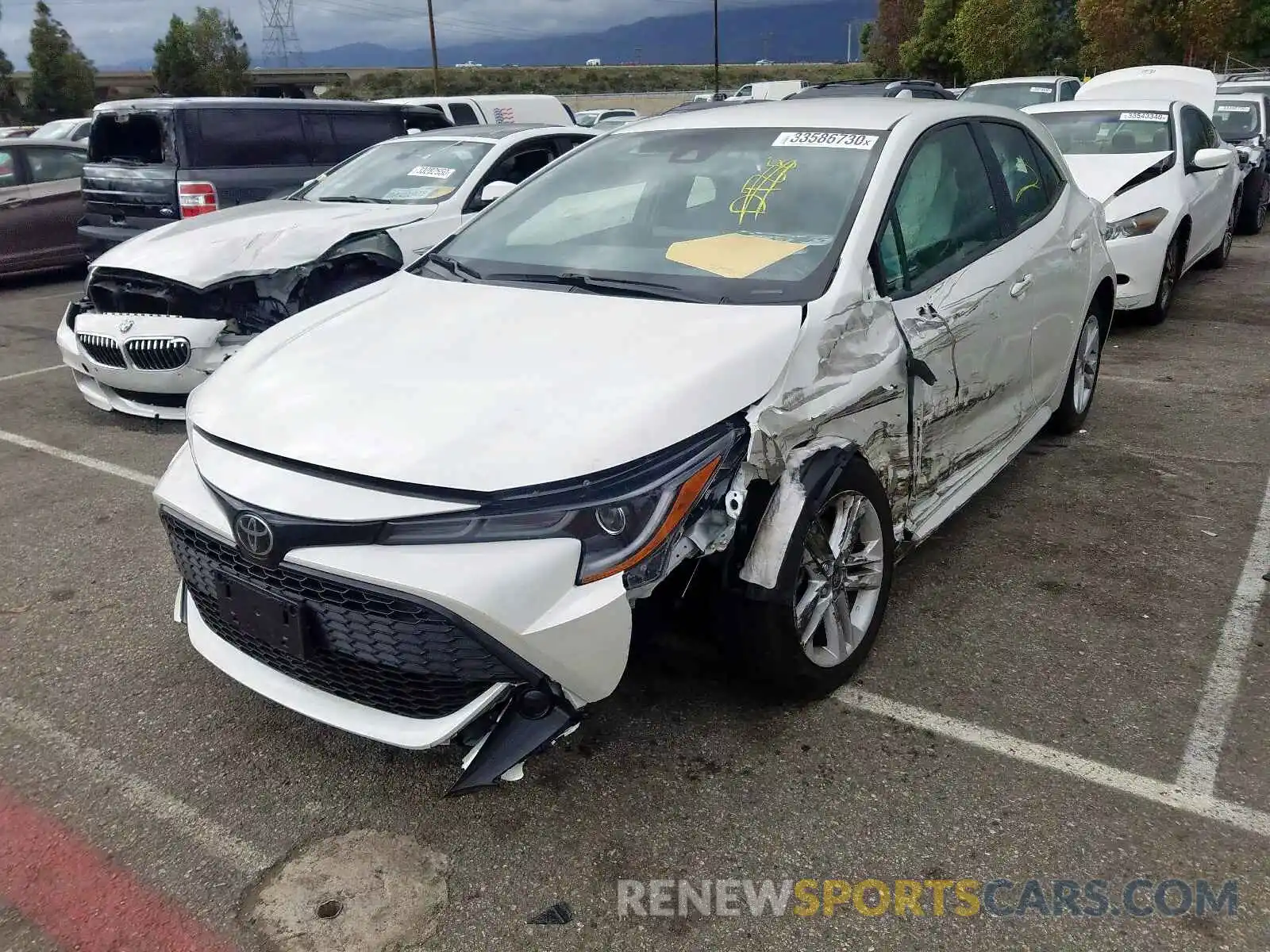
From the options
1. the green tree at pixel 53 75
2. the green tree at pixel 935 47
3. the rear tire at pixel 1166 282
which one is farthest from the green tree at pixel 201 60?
the rear tire at pixel 1166 282

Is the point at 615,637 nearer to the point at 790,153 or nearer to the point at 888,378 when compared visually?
the point at 888,378

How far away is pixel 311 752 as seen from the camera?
286cm

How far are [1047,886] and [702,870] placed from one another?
797 millimetres

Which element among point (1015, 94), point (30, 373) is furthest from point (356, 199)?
point (1015, 94)

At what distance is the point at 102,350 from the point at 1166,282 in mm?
7316

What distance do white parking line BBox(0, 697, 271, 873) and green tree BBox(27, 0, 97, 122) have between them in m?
58.1

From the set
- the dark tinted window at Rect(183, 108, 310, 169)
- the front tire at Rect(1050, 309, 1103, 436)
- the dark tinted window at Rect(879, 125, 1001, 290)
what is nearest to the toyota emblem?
the dark tinted window at Rect(879, 125, 1001, 290)

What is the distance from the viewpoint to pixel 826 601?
115 inches

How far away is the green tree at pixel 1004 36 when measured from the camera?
1388 inches

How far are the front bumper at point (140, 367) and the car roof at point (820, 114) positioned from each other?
9.31ft

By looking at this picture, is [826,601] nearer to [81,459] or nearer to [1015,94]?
[81,459]

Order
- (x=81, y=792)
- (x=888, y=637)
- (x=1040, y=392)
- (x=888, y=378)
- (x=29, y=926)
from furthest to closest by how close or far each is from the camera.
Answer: (x=1040, y=392), (x=888, y=637), (x=888, y=378), (x=81, y=792), (x=29, y=926)

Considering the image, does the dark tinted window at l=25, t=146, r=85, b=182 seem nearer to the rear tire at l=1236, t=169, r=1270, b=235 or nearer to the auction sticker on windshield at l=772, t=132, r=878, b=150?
the auction sticker on windshield at l=772, t=132, r=878, b=150

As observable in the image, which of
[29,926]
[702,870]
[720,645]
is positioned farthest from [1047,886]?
[29,926]
